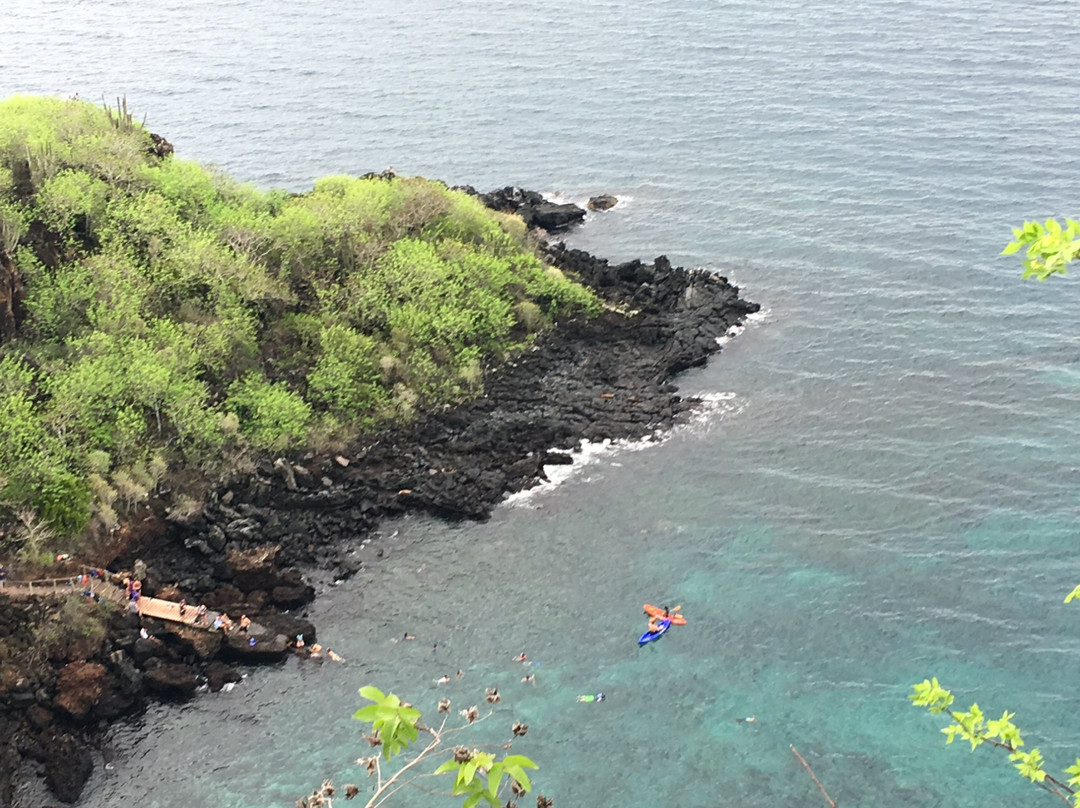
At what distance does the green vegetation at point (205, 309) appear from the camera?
5875 centimetres

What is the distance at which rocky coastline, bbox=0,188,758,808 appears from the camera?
4881cm

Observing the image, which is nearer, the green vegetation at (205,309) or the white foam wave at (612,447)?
the green vegetation at (205,309)

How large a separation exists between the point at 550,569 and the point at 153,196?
36.0 m

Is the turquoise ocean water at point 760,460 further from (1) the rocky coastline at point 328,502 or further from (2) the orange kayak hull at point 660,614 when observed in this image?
(1) the rocky coastline at point 328,502

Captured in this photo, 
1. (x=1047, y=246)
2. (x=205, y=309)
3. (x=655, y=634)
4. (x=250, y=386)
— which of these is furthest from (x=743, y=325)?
(x=1047, y=246)

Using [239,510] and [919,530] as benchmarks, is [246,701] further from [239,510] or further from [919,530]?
[919,530]

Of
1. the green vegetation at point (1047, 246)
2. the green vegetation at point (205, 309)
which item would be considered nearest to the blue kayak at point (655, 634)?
the green vegetation at point (205, 309)

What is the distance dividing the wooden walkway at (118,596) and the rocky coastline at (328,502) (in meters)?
0.50

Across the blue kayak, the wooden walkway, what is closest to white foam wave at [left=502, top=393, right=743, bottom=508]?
the blue kayak

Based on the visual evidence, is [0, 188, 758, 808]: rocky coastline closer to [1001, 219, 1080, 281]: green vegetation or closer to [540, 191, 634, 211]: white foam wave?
[540, 191, 634, 211]: white foam wave

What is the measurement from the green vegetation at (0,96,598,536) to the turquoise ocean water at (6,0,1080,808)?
1149cm

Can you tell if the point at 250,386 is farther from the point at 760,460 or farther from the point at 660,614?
the point at 760,460

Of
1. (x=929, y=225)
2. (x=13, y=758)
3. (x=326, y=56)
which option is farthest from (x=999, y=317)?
(x=326, y=56)

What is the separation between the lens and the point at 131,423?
5962 centimetres
